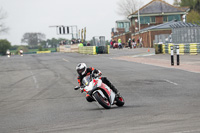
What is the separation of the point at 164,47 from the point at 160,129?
1296 inches

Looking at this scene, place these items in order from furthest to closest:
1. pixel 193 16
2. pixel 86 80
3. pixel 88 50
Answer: pixel 193 16 < pixel 88 50 < pixel 86 80

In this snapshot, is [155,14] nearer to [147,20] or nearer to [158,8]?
[158,8]


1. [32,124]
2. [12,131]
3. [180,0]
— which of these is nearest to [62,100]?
[32,124]

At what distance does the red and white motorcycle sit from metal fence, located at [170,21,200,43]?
27.2 metres

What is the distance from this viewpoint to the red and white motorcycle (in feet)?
31.5

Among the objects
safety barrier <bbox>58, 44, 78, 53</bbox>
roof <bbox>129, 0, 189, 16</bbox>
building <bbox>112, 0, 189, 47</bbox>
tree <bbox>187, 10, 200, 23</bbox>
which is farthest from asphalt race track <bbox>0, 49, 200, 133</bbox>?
tree <bbox>187, 10, 200, 23</bbox>

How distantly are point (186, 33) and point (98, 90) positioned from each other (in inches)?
1163

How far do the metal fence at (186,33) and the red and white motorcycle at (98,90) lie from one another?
27188 millimetres

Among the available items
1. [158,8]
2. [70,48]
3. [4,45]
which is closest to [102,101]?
[70,48]

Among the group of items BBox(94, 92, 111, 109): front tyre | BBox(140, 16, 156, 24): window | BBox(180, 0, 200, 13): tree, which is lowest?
BBox(94, 92, 111, 109): front tyre

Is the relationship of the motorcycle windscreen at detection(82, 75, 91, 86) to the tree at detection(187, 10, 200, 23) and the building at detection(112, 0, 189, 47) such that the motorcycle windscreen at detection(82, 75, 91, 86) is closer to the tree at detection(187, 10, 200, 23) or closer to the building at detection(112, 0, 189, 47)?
the building at detection(112, 0, 189, 47)

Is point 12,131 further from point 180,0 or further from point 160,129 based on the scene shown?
point 180,0

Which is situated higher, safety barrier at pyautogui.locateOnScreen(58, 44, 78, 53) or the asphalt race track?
safety barrier at pyautogui.locateOnScreen(58, 44, 78, 53)

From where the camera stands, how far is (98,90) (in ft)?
31.5
